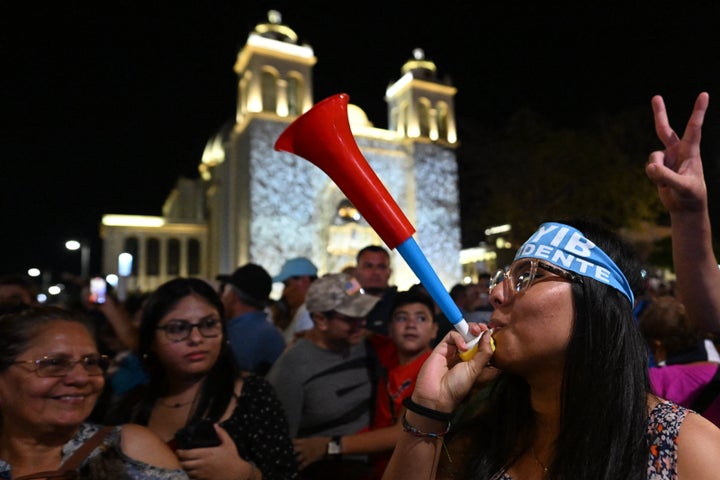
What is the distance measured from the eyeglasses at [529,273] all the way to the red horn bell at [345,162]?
33cm

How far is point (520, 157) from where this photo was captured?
2166 centimetres

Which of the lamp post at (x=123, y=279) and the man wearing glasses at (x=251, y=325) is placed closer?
the man wearing glasses at (x=251, y=325)

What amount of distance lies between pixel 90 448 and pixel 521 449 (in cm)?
152

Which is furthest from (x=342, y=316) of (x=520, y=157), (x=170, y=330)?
Result: (x=520, y=157)

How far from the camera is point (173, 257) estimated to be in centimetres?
3625

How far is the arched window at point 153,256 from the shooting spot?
1391 inches

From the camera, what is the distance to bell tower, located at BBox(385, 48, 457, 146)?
31.0 meters

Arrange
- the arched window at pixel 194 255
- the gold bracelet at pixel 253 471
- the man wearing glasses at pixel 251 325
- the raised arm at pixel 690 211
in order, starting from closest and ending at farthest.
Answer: the raised arm at pixel 690 211 < the gold bracelet at pixel 253 471 < the man wearing glasses at pixel 251 325 < the arched window at pixel 194 255

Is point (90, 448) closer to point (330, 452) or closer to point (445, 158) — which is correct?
point (330, 452)

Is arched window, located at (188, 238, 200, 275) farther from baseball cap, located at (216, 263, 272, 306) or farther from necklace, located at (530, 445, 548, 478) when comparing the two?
necklace, located at (530, 445, 548, 478)

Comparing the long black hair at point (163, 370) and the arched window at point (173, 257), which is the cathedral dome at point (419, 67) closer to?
the arched window at point (173, 257)

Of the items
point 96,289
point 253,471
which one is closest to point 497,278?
point 253,471

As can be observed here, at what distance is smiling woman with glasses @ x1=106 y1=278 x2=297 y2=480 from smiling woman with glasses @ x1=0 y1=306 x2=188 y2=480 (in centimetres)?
44

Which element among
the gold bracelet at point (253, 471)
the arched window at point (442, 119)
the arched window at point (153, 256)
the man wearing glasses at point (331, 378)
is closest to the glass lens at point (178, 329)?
the gold bracelet at point (253, 471)
